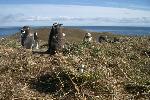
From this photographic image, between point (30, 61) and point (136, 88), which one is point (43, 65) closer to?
point (30, 61)

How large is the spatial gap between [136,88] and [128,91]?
21 centimetres

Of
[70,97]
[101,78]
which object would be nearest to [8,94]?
[70,97]

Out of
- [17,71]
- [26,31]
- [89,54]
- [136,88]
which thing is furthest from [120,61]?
[26,31]

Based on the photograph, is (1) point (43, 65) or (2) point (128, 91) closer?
→ (2) point (128, 91)

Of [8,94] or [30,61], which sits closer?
[8,94]

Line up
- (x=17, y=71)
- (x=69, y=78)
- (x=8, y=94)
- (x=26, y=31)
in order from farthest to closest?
1. (x=26, y=31)
2. (x=17, y=71)
3. (x=69, y=78)
4. (x=8, y=94)

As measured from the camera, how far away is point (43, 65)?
995cm

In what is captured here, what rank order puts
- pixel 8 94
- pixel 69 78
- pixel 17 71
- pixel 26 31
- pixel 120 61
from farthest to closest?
pixel 26 31 → pixel 120 61 → pixel 17 71 → pixel 69 78 → pixel 8 94

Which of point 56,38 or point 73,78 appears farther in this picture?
point 56,38

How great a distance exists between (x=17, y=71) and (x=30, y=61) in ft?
1.70

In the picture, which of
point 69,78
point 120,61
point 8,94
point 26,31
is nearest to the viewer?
point 8,94

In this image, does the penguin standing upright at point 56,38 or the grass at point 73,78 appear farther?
the penguin standing upright at point 56,38

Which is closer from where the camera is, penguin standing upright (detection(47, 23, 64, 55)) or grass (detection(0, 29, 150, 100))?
grass (detection(0, 29, 150, 100))

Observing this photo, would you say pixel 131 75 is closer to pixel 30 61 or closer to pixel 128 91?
pixel 128 91
